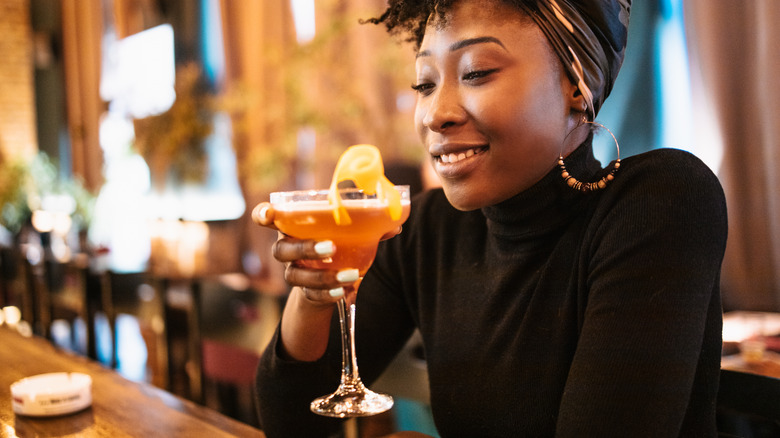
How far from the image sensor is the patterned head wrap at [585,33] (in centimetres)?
108

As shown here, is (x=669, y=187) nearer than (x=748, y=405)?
Yes

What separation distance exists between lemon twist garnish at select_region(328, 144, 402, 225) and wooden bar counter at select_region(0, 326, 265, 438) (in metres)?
0.46

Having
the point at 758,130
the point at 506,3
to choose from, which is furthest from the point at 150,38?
the point at 506,3

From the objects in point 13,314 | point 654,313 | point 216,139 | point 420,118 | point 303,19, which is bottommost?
point 13,314

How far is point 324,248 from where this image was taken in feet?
3.34

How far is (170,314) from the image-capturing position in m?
3.34

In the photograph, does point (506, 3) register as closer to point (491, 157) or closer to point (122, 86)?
point (491, 157)

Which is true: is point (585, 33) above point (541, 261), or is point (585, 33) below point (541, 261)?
above

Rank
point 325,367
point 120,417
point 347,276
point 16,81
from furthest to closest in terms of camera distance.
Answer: point 16,81
point 325,367
point 120,417
point 347,276

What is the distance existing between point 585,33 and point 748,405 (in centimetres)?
70

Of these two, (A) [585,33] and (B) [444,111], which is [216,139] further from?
(A) [585,33]

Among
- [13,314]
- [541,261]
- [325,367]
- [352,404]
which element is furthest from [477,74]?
[13,314]

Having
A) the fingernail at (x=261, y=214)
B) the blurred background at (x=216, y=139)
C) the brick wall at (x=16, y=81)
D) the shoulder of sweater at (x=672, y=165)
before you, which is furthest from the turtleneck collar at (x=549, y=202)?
the brick wall at (x=16, y=81)

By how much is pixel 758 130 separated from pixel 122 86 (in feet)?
20.6
